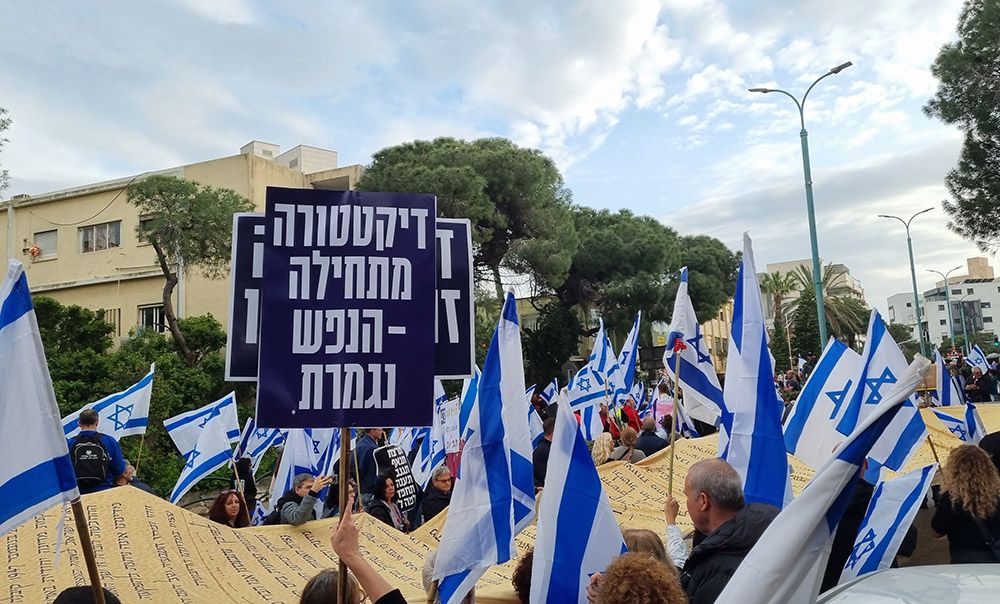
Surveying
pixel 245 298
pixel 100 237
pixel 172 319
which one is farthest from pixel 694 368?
pixel 100 237

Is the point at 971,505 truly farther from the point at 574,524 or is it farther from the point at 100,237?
the point at 100,237

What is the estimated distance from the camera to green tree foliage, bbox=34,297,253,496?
19312mm

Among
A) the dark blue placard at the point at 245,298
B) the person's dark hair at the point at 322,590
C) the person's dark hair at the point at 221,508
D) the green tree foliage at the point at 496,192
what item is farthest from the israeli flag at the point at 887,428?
the green tree foliage at the point at 496,192

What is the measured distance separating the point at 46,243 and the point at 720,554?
128 ft

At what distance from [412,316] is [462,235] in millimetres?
659

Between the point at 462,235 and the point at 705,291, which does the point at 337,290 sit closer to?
the point at 462,235

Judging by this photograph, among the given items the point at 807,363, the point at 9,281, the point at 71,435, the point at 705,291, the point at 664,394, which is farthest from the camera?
the point at 705,291

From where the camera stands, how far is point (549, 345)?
120 ft

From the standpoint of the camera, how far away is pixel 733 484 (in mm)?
3488

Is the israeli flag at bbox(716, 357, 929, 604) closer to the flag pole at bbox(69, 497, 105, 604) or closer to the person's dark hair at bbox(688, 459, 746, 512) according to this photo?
the person's dark hair at bbox(688, 459, 746, 512)

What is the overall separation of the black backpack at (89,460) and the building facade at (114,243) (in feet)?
83.4

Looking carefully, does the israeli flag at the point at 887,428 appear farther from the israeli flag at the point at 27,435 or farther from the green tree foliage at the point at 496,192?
the green tree foliage at the point at 496,192

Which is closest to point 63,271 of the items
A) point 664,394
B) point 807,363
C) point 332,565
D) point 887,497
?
point 664,394

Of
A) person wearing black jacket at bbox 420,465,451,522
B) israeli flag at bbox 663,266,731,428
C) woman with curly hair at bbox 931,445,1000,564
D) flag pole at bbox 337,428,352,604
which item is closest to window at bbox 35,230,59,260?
person wearing black jacket at bbox 420,465,451,522
